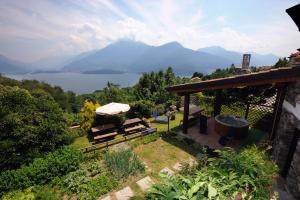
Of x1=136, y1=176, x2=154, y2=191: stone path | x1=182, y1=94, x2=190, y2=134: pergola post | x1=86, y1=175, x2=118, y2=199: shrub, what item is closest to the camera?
x1=86, y1=175, x2=118, y2=199: shrub

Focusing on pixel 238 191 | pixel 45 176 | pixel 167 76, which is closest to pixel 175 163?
pixel 238 191

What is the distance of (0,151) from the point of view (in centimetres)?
739

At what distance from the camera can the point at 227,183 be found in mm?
4109

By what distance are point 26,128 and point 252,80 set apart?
10.1 m

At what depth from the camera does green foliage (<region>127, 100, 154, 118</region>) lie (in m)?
18.0

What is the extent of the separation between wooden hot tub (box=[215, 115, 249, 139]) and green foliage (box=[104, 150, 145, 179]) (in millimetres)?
5939

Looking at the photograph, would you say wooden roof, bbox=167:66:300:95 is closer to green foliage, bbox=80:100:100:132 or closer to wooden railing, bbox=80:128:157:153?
wooden railing, bbox=80:128:157:153

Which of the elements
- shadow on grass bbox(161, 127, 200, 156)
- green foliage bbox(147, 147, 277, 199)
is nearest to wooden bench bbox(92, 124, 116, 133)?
shadow on grass bbox(161, 127, 200, 156)

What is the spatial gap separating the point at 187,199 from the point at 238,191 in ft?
3.79

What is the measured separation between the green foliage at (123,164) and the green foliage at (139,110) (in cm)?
915

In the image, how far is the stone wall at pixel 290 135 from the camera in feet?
19.4

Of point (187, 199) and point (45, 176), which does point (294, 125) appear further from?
point (45, 176)

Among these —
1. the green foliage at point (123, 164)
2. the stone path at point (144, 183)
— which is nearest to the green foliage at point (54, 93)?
the green foliage at point (123, 164)

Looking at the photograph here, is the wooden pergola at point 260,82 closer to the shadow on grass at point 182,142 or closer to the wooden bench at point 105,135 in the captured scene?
the shadow on grass at point 182,142
